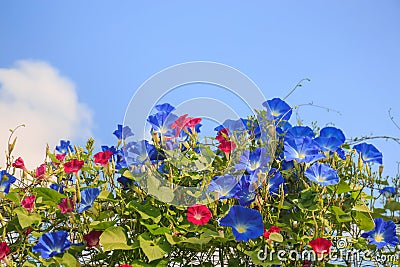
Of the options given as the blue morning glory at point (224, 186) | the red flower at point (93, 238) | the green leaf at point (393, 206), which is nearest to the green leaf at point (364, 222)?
the green leaf at point (393, 206)

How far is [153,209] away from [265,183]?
0.36 meters

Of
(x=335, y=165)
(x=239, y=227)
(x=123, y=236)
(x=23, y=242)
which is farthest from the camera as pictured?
(x=23, y=242)

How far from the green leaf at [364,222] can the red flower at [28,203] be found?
1.11m

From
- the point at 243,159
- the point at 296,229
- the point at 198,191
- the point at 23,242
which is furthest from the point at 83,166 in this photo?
the point at 296,229

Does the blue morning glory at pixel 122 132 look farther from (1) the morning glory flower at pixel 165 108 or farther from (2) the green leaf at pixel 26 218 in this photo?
(2) the green leaf at pixel 26 218

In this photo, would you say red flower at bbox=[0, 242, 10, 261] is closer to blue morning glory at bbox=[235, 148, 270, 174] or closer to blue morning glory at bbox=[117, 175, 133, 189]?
blue morning glory at bbox=[117, 175, 133, 189]

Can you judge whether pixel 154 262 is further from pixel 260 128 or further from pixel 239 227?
pixel 260 128

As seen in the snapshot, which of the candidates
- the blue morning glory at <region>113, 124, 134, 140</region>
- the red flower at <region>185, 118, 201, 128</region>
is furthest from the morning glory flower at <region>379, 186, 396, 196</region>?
→ the blue morning glory at <region>113, 124, 134, 140</region>

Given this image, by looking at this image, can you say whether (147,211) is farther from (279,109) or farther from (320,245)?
(279,109)

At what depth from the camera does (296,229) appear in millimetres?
1717

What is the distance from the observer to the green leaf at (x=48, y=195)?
6.14 feet

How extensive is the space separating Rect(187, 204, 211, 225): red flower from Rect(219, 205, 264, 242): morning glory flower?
54mm

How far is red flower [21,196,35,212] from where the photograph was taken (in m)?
1.88

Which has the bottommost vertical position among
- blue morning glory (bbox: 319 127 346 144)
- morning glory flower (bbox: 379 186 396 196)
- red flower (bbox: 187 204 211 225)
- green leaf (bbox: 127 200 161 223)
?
red flower (bbox: 187 204 211 225)
